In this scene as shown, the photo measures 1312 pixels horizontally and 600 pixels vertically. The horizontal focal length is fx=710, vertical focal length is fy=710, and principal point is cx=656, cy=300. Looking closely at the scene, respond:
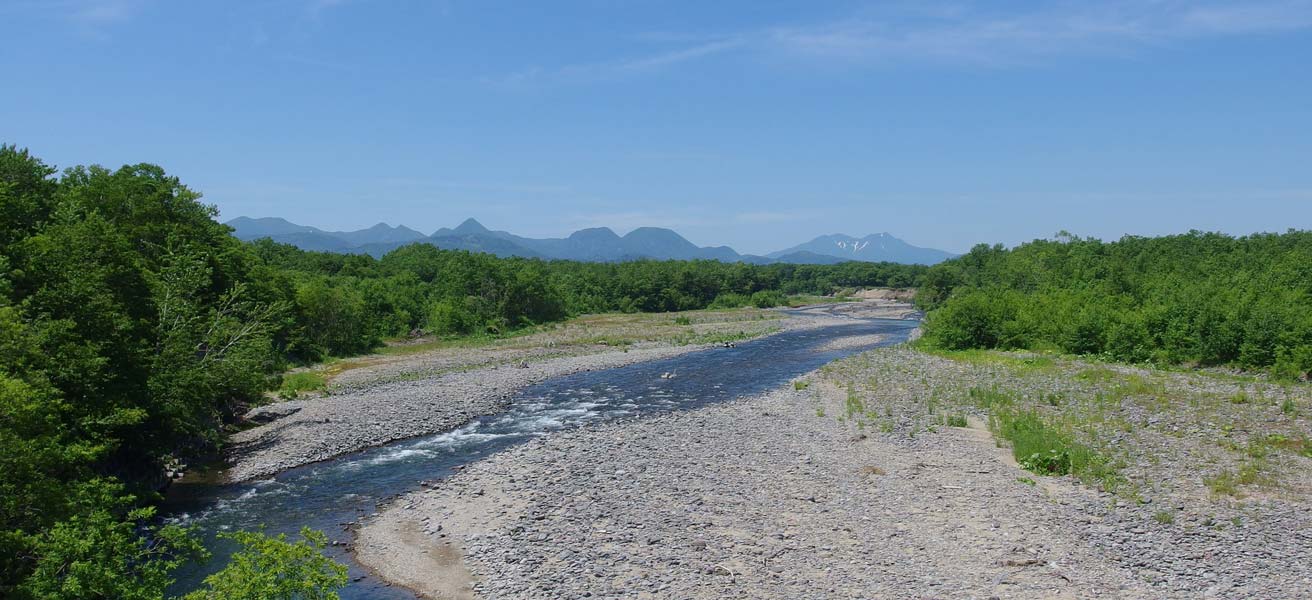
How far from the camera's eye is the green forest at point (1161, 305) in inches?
1335

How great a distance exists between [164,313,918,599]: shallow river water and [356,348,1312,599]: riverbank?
148cm

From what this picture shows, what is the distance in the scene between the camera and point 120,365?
19.4 metres

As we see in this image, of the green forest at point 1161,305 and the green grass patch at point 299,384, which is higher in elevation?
the green forest at point 1161,305

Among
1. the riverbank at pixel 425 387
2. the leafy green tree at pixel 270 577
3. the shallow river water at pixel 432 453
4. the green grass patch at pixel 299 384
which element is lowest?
the shallow river water at pixel 432 453

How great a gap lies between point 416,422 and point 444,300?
148 ft

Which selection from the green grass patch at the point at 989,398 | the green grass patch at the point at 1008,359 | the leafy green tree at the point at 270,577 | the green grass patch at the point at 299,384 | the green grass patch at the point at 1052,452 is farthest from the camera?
the green grass patch at the point at 1008,359

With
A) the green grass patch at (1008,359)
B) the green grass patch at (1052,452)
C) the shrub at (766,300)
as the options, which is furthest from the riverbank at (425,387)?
the shrub at (766,300)

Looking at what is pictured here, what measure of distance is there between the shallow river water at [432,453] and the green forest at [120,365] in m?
1.19

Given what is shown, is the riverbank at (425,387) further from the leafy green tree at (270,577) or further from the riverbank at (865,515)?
the leafy green tree at (270,577)

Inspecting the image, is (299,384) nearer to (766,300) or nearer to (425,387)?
(425,387)

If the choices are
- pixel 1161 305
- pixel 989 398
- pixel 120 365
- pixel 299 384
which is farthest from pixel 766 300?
pixel 120 365

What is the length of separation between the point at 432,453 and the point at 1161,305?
130ft

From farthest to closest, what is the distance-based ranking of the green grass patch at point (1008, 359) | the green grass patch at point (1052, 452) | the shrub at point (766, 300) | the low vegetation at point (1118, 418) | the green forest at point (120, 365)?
the shrub at point (766, 300) < the green grass patch at point (1008, 359) < the green grass patch at point (1052, 452) < the low vegetation at point (1118, 418) < the green forest at point (120, 365)

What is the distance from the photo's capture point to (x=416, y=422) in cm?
3069
